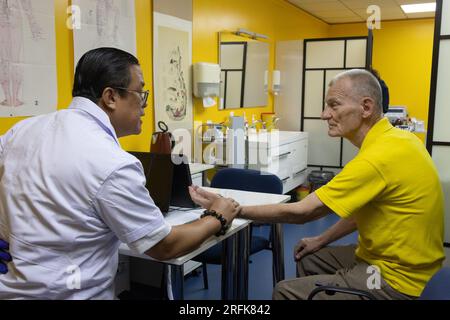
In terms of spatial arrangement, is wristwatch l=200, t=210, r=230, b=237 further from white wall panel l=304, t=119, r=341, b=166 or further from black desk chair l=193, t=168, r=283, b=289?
white wall panel l=304, t=119, r=341, b=166

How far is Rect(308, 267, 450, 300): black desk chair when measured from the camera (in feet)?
4.66

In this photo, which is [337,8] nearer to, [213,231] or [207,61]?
[207,61]

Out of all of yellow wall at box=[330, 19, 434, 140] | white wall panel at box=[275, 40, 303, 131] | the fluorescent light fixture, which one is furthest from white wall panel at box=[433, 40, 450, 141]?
yellow wall at box=[330, 19, 434, 140]

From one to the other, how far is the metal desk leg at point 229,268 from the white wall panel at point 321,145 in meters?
3.86

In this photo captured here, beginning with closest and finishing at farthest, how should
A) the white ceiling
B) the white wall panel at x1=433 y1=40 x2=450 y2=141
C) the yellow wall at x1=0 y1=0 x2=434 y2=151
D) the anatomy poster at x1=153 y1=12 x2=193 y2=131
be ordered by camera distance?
the yellow wall at x1=0 y1=0 x2=434 y2=151, the white wall panel at x1=433 y1=40 x2=450 y2=141, the anatomy poster at x1=153 y1=12 x2=193 y2=131, the white ceiling

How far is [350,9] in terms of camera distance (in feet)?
20.7

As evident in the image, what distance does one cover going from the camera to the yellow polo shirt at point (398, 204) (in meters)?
1.50

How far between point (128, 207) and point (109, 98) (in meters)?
0.38

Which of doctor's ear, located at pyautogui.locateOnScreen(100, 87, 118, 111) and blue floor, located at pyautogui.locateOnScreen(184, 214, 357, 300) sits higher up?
doctor's ear, located at pyautogui.locateOnScreen(100, 87, 118, 111)

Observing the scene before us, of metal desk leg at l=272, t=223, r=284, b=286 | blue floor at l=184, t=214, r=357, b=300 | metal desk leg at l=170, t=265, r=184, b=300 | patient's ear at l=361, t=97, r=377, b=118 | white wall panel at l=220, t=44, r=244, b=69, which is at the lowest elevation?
blue floor at l=184, t=214, r=357, b=300

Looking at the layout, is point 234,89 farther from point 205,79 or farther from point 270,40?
point 270,40

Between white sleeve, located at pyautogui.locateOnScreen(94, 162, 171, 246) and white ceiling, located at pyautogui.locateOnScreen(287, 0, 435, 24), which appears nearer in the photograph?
white sleeve, located at pyautogui.locateOnScreen(94, 162, 171, 246)

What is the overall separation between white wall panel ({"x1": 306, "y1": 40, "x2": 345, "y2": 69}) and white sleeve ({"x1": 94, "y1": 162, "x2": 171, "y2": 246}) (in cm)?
477

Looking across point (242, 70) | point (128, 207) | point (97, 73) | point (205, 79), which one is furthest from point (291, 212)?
point (242, 70)
